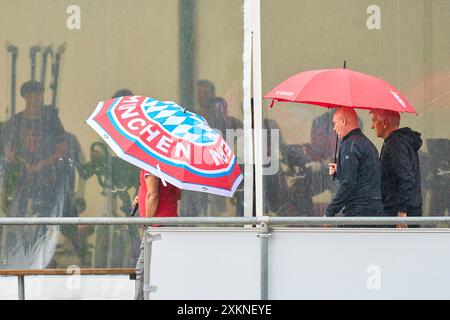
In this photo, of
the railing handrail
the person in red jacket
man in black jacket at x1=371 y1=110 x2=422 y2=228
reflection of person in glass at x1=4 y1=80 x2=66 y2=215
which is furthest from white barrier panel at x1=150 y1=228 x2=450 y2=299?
reflection of person in glass at x1=4 y1=80 x2=66 y2=215

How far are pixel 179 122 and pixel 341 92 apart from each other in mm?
1151

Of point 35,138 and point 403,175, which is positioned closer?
point 403,175

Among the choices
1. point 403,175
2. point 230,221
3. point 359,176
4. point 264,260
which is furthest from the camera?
point 403,175

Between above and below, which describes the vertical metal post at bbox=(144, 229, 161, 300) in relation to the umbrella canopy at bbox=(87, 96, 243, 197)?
below

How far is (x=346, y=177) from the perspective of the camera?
6.70 meters

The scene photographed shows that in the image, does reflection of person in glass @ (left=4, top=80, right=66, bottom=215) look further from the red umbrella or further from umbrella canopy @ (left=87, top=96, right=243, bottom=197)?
the red umbrella

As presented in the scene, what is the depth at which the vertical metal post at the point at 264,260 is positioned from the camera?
5633 millimetres

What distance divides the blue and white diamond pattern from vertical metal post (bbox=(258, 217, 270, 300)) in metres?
1.14

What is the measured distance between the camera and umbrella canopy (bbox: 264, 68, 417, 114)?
6641 millimetres

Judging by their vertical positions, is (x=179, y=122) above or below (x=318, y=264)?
above

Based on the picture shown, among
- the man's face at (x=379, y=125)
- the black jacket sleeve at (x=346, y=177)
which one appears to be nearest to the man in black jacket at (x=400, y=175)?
the man's face at (x=379, y=125)

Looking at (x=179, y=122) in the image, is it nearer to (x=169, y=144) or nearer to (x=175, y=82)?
(x=169, y=144)

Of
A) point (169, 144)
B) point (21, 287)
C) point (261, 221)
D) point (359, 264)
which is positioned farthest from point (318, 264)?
point (21, 287)
